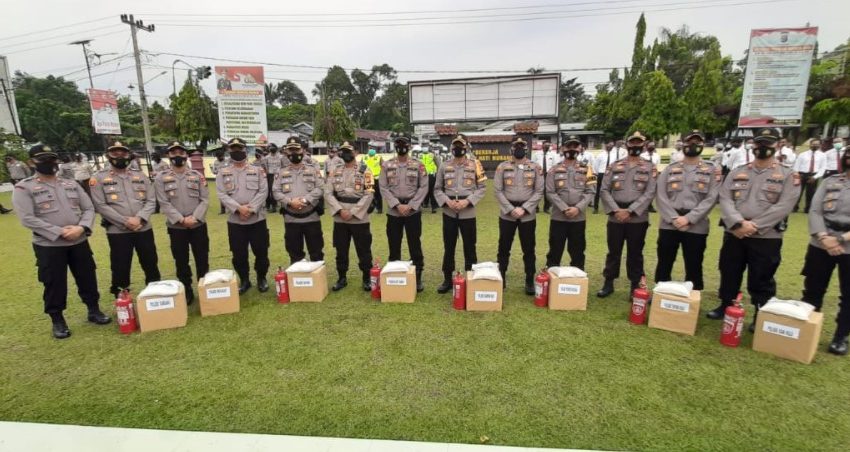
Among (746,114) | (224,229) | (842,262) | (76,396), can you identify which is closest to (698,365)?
(842,262)

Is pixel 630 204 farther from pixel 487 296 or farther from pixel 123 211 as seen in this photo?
pixel 123 211

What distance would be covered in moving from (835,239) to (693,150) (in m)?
1.35

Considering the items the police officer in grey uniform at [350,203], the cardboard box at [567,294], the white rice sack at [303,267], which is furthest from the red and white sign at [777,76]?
the white rice sack at [303,267]

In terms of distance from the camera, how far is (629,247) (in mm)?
4676

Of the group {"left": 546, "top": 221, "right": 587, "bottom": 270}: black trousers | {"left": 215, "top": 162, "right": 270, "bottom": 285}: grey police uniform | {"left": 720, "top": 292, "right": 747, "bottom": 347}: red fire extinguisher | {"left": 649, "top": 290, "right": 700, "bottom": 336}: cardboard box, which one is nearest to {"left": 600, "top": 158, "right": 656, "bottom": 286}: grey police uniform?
{"left": 546, "top": 221, "right": 587, "bottom": 270}: black trousers

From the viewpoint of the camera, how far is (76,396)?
9.75 ft

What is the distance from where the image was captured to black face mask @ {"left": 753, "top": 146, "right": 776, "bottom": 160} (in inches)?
146

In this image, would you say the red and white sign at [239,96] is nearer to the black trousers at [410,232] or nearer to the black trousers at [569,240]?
the black trousers at [410,232]

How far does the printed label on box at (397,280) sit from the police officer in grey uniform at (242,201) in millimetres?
1695

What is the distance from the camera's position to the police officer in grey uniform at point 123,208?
423cm

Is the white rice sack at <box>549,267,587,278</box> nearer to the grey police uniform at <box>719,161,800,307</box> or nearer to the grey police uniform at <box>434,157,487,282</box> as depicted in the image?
the grey police uniform at <box>434,157,487,282</box>

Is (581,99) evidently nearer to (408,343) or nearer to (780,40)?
(780,40)

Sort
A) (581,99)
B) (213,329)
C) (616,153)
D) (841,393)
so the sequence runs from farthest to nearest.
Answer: (581,99)
(616,153)
(213,329)
(841,393)

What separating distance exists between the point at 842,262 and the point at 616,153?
710cm
